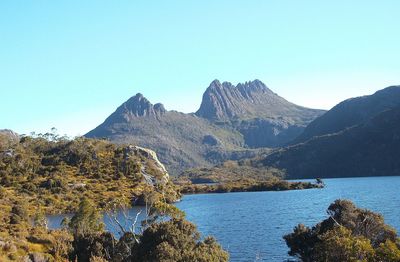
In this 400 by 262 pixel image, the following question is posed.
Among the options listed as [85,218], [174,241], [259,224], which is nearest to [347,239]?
[174,241]

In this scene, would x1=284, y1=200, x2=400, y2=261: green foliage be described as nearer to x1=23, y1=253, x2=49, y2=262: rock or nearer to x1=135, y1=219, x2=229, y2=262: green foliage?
x1=135, y1=219, x2=229, y2=262: green foliage

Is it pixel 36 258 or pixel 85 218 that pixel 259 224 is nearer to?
pixel 85 218

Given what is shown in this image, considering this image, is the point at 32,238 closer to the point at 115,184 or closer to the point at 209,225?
the point at 209,225

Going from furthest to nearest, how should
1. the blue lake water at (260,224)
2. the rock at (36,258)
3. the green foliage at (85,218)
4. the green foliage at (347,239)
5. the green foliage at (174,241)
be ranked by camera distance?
the green foliage at (85,218), the blue lake water at (260,224), the rock at (36,258), the green foliage at (174,241), the green foliage at (347,239)

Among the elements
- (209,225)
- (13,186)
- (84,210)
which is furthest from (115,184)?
(84,210)

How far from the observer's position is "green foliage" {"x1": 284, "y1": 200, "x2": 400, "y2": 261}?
135ft

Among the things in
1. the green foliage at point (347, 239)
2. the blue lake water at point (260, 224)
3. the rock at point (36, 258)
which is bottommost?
the blue lake water at point (260, 224)

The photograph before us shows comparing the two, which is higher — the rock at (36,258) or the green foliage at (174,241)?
the green foliage at (174,241)

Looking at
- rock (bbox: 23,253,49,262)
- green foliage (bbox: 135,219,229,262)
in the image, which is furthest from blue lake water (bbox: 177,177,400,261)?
rock (bbox: 23,253,49,262)

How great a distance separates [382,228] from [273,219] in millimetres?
62694

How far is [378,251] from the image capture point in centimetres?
4025

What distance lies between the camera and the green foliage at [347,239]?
41.0 metres

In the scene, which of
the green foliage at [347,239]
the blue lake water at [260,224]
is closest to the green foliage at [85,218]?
the blue lake water at [260,224]

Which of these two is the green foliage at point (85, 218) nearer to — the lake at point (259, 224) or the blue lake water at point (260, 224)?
the lake at point (259, 224)
